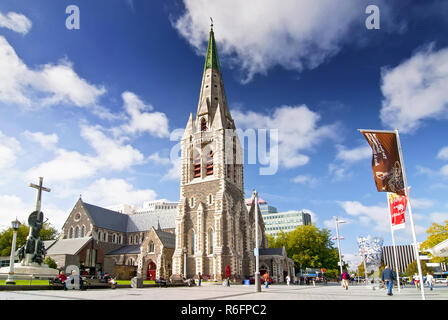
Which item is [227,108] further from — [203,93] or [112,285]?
[112,285]

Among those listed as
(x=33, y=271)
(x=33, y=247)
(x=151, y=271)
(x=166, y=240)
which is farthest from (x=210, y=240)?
(x=33, y=271)

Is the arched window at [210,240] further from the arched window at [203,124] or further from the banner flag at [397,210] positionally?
the banner flag at [397,210]

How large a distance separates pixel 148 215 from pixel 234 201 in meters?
23.8

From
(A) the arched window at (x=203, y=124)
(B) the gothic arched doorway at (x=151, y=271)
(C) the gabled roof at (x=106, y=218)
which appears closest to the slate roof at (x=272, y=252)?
(B) the gothic arched doorway at (x=151, y=271)

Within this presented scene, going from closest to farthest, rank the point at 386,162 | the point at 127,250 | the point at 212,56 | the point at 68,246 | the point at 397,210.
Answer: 1. the point at 386,162
2. the point at 397,210
3. the point at 68,246
4. the point at 127,250
5. the point at 212,56

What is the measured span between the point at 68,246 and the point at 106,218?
1123cm

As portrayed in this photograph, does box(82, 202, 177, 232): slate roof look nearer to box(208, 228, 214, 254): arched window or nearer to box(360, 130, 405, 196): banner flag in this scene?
box(208, 228, 214, 254): arched window

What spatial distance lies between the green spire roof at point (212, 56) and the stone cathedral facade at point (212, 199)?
15.0 inches

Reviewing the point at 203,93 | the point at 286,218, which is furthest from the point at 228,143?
the point at 286,218

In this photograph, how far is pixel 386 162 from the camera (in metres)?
15.2

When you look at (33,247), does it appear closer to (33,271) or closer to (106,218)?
(33,271)

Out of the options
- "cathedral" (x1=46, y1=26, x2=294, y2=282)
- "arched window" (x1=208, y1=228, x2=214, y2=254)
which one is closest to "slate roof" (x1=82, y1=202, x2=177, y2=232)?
"cathedral" (x1=46, y1=26, x2=294, y2=282)

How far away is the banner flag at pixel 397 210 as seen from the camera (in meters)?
21.0
